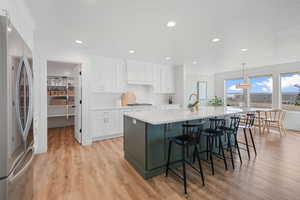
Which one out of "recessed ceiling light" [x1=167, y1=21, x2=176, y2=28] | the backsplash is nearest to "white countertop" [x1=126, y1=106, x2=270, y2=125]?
"recessed ceiling light" [x1=167, y1=21, x2=176, y2=28]

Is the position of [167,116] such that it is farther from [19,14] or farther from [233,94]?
[233,94]

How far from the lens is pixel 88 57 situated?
146 inches

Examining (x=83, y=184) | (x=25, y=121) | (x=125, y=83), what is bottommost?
(x=83, y=184)

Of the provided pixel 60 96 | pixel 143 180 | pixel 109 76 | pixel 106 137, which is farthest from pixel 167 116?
pixel 60 96

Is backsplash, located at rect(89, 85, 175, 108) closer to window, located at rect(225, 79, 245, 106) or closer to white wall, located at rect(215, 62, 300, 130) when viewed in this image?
window, located at rect(225, 79, 245, 106)

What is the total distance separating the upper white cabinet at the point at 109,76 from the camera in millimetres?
4164

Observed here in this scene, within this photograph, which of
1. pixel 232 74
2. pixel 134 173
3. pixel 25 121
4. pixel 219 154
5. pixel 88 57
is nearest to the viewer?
pixel 25 121

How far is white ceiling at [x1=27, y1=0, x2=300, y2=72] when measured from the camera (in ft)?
5.99

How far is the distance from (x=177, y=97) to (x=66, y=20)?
4.45 meters

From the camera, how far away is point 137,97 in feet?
17.1

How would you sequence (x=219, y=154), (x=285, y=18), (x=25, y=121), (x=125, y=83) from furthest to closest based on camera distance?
1. (x=125, y=83)
2. (x=219, y=154)
3. (x=285, y=18)
4. (x=25, y=121)

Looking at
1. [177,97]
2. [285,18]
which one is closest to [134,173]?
[285,18]

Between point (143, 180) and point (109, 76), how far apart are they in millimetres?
3213

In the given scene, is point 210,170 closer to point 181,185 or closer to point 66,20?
point 181,185
